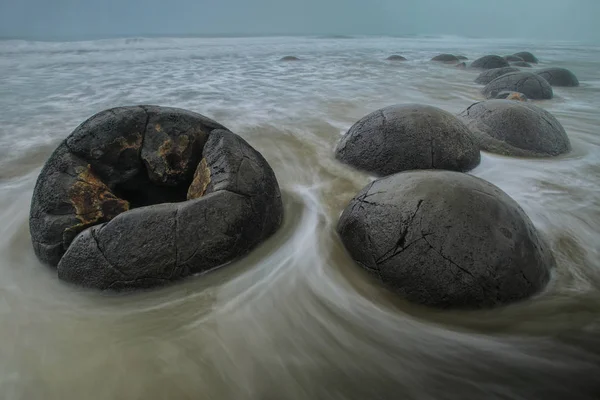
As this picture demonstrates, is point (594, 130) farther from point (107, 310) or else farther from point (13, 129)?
point (13, 129)

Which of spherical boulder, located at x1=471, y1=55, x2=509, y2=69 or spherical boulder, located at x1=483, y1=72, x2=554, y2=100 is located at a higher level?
spherical boulder, located at x1=471, y1=55, x2=509, y2=69

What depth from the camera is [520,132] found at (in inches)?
178

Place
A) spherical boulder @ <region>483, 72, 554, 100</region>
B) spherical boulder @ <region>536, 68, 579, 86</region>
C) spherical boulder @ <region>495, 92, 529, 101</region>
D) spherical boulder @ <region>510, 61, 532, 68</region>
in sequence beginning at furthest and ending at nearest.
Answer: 1. spherical boulder @ <region>510, 61, 532, 68</region>
2. spherical boulder @ <region>536, 68, 579, 86</region>
3. spherical boulder @ <region>483, 72, 554, 100</region>
4. spherical boulder @ <region>495, 92, 529, 101</region>

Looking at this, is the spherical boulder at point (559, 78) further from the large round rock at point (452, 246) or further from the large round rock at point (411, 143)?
the large round rock at point (452, 246)

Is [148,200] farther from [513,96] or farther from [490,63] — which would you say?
[490,63]

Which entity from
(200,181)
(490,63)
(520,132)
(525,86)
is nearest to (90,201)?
(200,181)

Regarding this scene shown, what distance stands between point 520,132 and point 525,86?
3.81 meters

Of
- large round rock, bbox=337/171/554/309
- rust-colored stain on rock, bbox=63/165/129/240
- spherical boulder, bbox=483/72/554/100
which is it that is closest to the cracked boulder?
rust-colored stain on rock, bbox=63/165/129/240

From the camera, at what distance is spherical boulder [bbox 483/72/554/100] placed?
24.6ft

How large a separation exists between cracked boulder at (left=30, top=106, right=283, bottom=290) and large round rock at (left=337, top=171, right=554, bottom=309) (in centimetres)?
87

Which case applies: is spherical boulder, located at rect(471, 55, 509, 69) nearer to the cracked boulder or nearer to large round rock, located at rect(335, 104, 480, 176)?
large round rock, located at rect(335, 104, 480, 176)

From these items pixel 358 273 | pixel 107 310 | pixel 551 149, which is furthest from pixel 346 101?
pixel 107 310

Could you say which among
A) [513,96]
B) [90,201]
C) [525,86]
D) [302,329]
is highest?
[525,86]

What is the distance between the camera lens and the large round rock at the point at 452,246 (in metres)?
2.17
